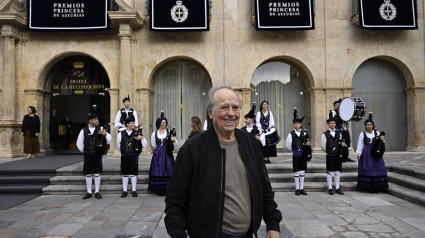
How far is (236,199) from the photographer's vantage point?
2299mm

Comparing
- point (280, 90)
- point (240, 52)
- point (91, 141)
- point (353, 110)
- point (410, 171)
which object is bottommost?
point (410, 171)

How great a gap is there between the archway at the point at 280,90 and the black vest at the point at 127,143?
8247 millimetres

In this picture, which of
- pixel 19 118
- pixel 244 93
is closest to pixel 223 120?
pixel 244 93

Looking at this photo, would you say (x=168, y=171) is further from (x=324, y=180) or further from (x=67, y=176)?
(x=324, y=180)

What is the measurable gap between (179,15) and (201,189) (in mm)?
12787

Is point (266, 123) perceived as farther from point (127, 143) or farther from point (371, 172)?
point (127, 143)

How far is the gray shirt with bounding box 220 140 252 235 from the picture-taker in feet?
7.54

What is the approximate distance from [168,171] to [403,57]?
40.4ft

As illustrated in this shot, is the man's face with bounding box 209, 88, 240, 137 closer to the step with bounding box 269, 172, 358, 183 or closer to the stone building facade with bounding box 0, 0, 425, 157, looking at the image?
the step with bounding box 269, 172, 358, 183

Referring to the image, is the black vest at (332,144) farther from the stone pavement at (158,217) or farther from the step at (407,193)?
the step at (407,193)

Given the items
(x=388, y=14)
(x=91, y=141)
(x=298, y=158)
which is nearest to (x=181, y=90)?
(x=91, y=141)

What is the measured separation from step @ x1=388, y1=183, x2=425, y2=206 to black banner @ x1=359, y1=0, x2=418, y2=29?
817 cm

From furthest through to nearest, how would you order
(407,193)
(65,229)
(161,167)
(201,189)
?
(161,167) < (407,193) < (65,229) < (201,189)

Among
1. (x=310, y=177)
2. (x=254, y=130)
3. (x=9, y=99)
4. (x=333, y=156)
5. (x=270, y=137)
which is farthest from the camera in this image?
(x=9, y=99)
